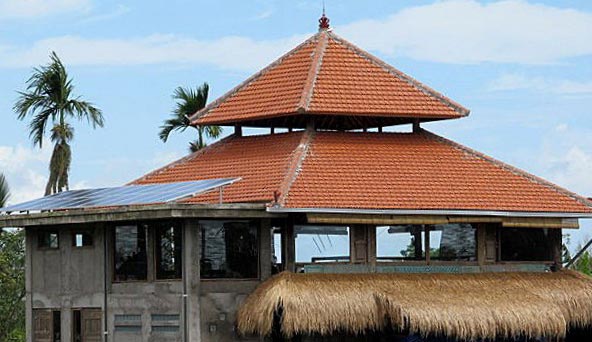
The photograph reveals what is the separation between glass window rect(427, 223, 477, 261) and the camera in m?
37.3

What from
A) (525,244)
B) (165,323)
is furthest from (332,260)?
(525,244)

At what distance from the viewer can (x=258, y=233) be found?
1421 inches

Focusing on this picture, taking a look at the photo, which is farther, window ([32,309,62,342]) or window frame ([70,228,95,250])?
window ([32,309,62,342])

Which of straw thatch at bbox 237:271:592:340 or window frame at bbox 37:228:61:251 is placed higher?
window frame at bbox 37:228:61:251

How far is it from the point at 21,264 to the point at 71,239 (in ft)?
56.5

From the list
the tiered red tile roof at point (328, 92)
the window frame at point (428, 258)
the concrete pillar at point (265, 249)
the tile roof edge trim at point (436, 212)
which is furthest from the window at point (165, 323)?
the tiered red tile roof at point (328, 92)

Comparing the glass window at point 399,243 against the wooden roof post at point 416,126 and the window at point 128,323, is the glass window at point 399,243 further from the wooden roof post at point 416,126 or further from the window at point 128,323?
the window at point 128,323

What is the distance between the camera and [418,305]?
34.8 metres

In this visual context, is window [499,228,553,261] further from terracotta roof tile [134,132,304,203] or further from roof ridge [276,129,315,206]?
terracotta roof tile [134,132,304,203]

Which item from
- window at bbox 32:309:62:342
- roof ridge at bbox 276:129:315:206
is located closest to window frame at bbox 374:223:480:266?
roof ridge at bbox 276:129:315:206

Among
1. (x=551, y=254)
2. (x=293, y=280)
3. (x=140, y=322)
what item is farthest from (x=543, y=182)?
(x=140, y=322)

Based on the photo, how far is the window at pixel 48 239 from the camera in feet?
127

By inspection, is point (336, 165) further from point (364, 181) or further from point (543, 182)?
point (543, 182)

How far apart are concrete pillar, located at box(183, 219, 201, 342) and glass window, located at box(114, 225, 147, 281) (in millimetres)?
1475
